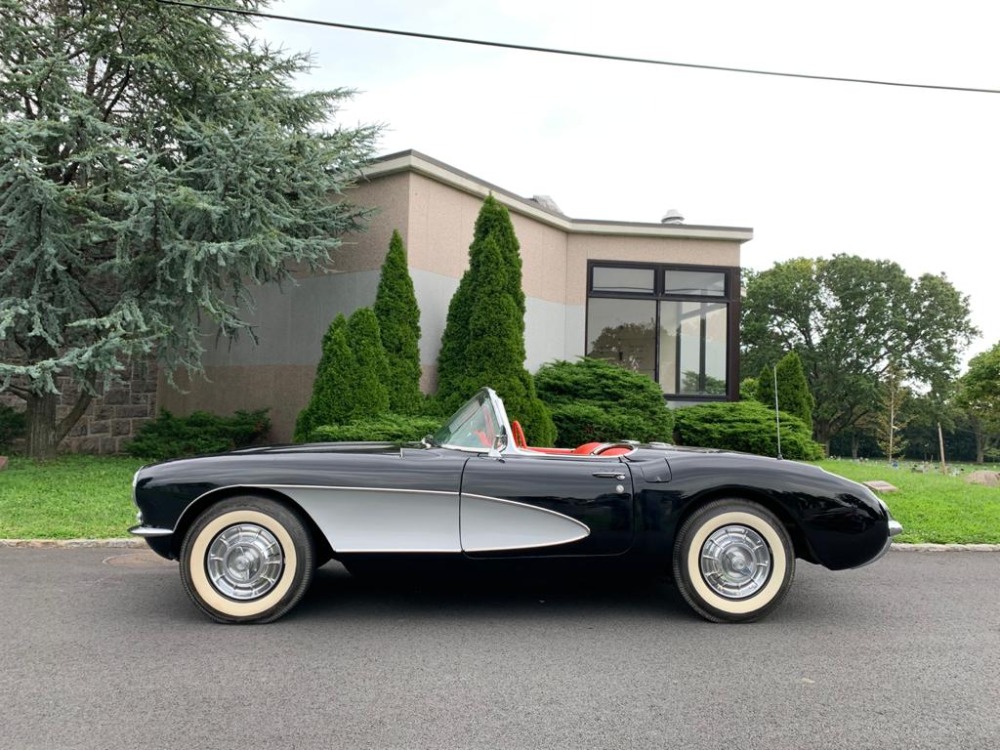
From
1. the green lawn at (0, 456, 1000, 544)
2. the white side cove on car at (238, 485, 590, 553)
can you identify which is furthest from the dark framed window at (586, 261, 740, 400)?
the white side cove on car at (238, 485, 590, 553)

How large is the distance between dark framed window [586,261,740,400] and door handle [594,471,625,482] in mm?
10855

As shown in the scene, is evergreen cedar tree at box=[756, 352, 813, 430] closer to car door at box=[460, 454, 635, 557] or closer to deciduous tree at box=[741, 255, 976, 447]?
car door at box=[460, 454, 635, 557]

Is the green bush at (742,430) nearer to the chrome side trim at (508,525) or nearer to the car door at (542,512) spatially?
the car door at (542,512)

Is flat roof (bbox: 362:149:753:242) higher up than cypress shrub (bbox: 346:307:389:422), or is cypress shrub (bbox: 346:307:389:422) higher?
flat roof (bbox: 362:149:753:242)

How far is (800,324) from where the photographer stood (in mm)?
42406

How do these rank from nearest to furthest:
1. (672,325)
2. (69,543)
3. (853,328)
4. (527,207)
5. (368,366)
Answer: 1. (69,543)
2. (368,366)
3. (527,207)
4. (672,325)
5. (853,328)

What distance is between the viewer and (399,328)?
Answer: 10.6 metres

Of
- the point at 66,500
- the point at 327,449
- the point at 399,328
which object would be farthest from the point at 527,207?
the point at 327,449

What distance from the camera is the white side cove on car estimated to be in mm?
3830

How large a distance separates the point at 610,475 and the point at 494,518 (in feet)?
2.25

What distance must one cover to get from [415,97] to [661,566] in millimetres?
9454

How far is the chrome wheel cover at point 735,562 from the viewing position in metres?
3.97

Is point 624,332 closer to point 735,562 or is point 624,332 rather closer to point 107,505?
point 107,505

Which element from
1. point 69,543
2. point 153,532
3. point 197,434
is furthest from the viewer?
point 197,434
